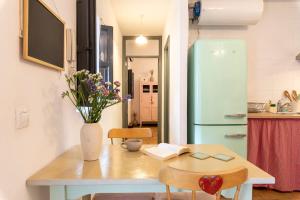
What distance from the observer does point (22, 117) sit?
1.00 meters

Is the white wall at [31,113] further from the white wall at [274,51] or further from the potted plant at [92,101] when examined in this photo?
the white wall at [274,51]

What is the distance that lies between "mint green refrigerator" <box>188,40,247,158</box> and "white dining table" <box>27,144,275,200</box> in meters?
1.17

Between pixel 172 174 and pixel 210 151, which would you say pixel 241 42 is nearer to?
pixel 210 151

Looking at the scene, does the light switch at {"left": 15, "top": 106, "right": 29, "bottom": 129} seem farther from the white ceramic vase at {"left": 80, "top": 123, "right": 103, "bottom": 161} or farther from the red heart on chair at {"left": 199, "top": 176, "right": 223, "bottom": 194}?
the red heart on chair at {"left": 199, "top": 176, "right": 223, "bottom": 194}

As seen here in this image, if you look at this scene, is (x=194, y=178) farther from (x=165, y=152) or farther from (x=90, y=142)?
(x=90, y=142)

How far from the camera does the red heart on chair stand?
872 mm

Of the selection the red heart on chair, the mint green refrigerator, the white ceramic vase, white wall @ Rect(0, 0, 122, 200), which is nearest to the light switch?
white wall @ Rect(0, 0, 122, 200)

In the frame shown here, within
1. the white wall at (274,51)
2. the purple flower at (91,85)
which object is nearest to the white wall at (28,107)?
the purple flower at (91,85)

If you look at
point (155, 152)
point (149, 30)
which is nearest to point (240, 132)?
point (155, 152)

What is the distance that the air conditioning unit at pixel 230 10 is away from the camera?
2.73 meters

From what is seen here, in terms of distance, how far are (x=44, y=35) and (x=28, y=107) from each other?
0.40 metres

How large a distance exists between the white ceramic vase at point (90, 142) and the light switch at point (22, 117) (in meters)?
0.34

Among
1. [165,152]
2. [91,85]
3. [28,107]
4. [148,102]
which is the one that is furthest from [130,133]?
[148,102]

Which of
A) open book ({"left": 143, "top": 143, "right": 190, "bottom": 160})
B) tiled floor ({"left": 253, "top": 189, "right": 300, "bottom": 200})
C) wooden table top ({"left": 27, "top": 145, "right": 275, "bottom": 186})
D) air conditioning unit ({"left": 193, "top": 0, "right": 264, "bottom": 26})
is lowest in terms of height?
tiled floor ({"left": 253, "top": 189, "right": 300, "bottom": 200})
